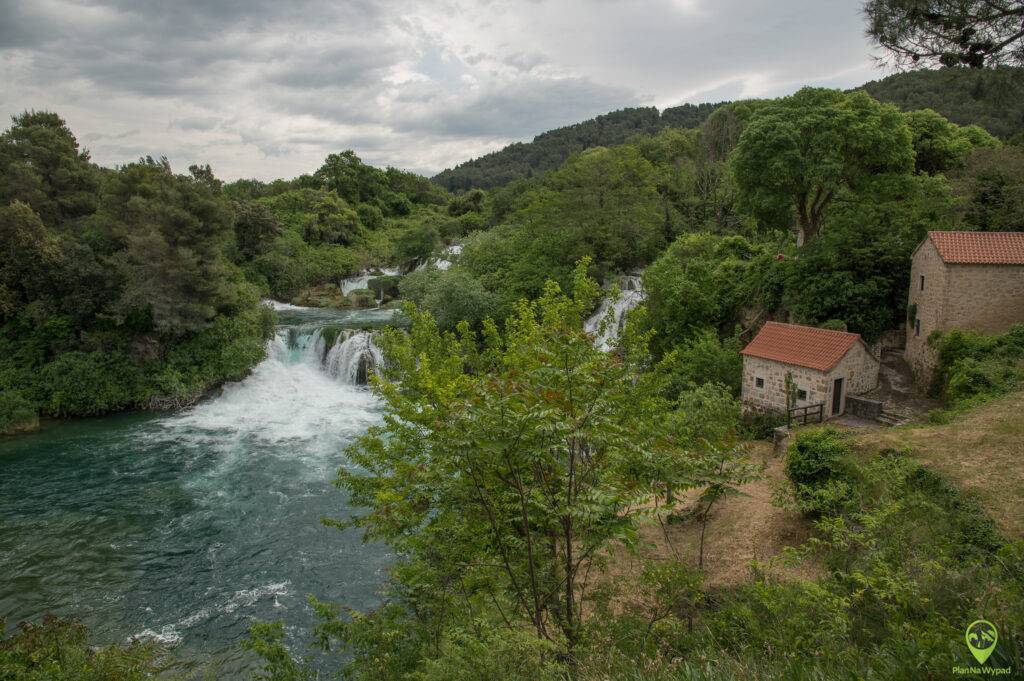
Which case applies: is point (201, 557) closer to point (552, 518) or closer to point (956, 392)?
point (552, 518)

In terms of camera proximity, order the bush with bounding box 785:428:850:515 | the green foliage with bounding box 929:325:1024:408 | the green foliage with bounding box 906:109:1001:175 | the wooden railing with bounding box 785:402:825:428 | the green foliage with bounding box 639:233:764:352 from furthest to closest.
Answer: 1. the green foliage with bounding box 906:109:1001:175
2. the green foliage with bounding box 639:233:764:352
3. the wooden railing with bounding box 785:402:825:428
4. the green foliage with bounding box 929:325:1024:408
5. the bush with bounding box 785:428:850:515

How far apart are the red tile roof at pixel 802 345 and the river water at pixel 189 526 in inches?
515

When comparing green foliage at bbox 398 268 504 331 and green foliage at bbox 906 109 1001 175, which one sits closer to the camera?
green foliage at bbox 906 109 1001 175

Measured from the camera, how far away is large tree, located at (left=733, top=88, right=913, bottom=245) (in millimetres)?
19703

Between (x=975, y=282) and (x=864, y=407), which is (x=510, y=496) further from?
(x=975, y=282)

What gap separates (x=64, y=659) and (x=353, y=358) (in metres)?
17.8

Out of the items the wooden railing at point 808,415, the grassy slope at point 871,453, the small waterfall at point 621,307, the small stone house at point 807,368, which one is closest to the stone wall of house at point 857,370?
the small stone house at point 807,368

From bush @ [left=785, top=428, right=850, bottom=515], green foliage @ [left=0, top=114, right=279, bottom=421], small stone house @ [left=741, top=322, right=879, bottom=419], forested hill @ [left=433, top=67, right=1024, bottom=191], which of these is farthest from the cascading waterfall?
forested hill @ [left=433, top=67, right=1024, bottom=191]

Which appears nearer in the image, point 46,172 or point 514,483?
point 514,483

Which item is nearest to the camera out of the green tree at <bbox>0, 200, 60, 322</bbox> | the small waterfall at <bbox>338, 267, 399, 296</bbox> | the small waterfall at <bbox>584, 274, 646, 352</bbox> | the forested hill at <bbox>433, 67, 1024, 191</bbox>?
the green tree at <bbox>0, 200, 60, 322</bbox>

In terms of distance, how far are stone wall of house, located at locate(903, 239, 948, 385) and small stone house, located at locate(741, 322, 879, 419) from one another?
1.24 m

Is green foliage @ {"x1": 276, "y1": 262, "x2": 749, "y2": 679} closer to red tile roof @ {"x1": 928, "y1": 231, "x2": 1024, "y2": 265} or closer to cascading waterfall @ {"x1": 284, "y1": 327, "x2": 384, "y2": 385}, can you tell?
red tile roof @ {"x1": 928, "y1": 231, "x2": 1024, "y2": 265}

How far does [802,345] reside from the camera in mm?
16750

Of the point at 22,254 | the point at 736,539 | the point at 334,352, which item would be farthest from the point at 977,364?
the point at 22,254
